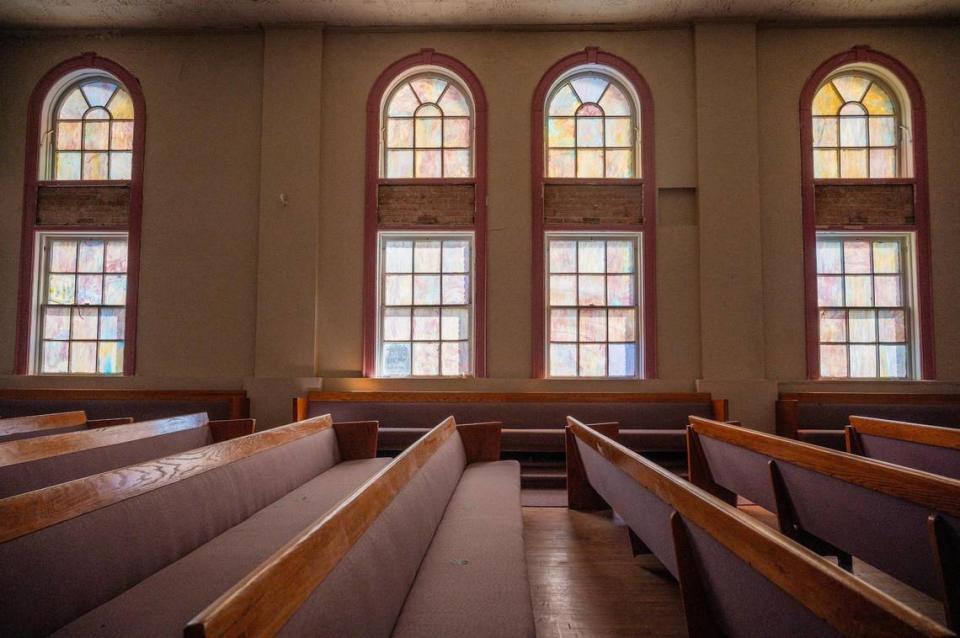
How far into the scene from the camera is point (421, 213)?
5.34m

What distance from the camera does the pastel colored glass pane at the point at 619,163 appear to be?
5.42 meters

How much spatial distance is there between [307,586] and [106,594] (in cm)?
88

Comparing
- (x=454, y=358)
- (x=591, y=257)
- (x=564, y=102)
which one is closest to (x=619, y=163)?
(x=564, y=102)

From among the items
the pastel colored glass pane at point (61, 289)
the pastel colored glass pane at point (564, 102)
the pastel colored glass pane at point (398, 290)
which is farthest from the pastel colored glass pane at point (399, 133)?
the pastel colored glass pane at point (61, 289)

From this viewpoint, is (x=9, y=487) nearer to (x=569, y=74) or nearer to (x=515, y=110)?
(x=515, y=110)

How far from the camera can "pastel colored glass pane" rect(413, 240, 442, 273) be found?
5.41 metres

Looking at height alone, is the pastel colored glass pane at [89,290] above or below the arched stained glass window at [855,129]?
below

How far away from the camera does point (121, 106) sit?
557 centimetres

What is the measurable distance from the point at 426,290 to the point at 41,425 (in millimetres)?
3165

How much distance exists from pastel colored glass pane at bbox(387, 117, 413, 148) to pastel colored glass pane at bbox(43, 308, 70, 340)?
147 inches

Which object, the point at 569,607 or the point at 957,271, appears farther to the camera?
the point at 957,271

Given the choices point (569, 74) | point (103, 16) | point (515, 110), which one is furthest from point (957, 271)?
point (103, 16)

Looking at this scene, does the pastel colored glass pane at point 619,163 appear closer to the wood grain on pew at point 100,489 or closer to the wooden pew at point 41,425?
the wood grain on pew at point 100,489

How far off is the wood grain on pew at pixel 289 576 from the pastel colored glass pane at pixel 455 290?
3.98 metres
